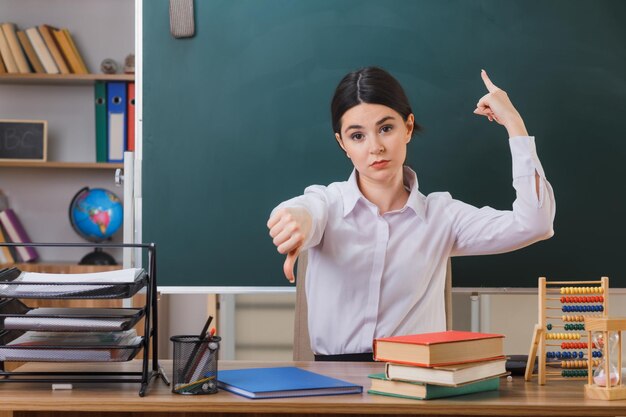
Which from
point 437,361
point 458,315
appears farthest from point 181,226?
point 437,361

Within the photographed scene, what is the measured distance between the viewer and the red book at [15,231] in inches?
160

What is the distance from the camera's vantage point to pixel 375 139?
2113 millimetres

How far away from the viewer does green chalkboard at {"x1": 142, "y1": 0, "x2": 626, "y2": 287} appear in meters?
2.61

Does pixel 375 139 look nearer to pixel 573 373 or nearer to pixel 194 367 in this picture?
pixel 573 373

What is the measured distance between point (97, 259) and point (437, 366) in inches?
114

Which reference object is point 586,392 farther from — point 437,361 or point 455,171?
point 455,171

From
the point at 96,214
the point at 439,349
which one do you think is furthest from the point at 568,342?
the point at 96,214

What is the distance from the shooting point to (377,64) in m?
2.61

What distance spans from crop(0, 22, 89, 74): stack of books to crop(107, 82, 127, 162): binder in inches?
8.8

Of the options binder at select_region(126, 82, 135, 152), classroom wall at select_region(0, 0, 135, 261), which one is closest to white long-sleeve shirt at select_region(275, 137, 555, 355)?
binder at select_region(126, 82, 135, 152)

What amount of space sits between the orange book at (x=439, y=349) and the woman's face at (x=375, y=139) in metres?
0.68

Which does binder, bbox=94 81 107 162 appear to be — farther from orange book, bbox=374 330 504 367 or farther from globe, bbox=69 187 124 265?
orange book, bbox=374 330 504 367

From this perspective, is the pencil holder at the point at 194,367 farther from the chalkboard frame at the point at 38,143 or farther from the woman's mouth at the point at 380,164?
the chalkboard frame at the point at 38,143

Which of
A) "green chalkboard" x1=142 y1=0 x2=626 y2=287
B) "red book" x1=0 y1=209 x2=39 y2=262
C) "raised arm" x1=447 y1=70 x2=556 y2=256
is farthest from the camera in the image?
"red book" x1=0 y1=209 x2=39 y2=262
